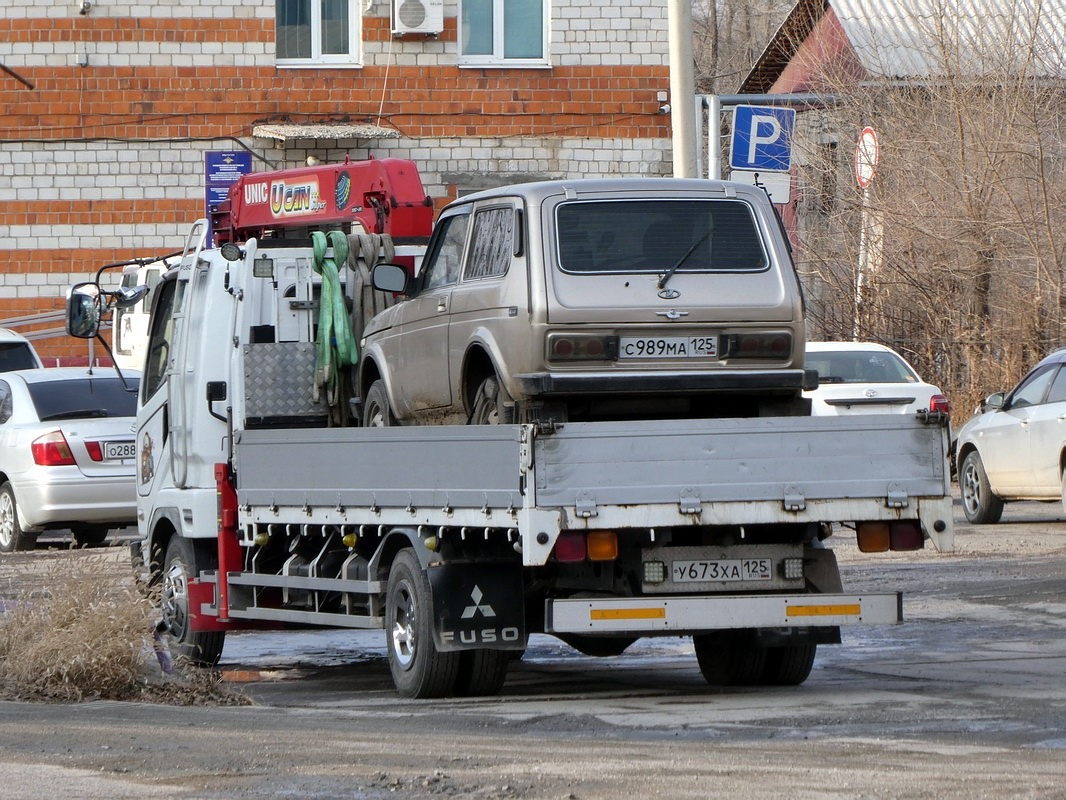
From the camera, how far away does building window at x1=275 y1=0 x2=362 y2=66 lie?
2883 centimetres

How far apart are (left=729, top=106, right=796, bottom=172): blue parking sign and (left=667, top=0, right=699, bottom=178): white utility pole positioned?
1.40 ft

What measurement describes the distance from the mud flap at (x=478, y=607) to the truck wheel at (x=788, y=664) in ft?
4.65

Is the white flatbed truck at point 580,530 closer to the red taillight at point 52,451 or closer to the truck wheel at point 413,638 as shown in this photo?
the truck wheel at point 413,638

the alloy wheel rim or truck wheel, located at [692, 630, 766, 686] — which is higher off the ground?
the alloy wheel rim

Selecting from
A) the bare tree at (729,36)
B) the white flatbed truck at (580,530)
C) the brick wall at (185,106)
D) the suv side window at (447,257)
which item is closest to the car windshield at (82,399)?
the white flatbed truck at (580,530)

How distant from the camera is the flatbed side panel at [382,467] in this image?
27.4 feet

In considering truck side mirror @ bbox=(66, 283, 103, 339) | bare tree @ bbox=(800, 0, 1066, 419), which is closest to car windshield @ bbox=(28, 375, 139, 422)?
truck side mirror @ bbox=(66, 283, 103, 339)

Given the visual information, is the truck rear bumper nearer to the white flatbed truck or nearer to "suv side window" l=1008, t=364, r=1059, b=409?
the white flatbed truck

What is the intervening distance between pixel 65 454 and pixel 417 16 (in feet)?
42.4

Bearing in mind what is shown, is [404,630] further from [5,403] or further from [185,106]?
[185,106]

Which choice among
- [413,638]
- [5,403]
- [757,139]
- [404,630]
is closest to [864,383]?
[757,139]

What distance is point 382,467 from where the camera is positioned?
9.18 metres

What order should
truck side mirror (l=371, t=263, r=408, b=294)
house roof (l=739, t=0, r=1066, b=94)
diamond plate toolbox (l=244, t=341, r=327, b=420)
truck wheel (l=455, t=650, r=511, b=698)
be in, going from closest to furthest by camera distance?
1. truck wheel (l=455, t=650, r=511, b=698)
2. truck side mirror (l=371, t=263, r=408, b=294)
3. diamond plate toolbox (l=244, t=341, r=327, b=420)
4. house roof (l=739, t=0, r=1066, b=94)

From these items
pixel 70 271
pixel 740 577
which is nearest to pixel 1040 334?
pixel 70 271
